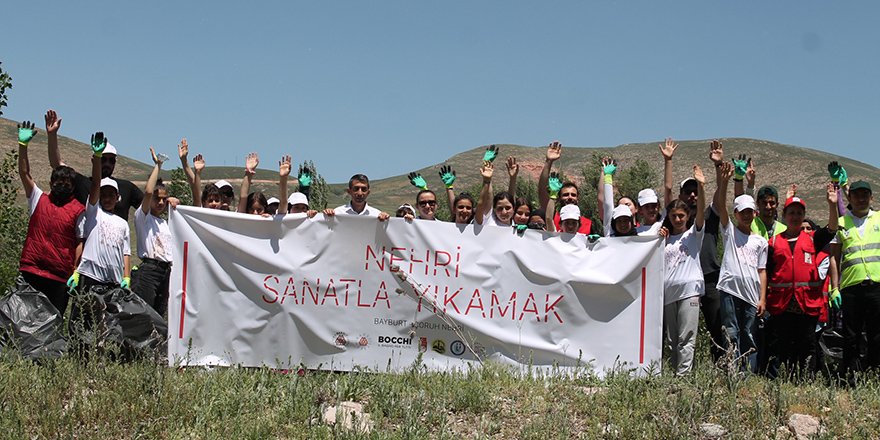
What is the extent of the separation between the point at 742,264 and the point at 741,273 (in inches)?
3.6

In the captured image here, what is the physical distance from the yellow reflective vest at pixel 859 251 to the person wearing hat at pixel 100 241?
663 centimetres

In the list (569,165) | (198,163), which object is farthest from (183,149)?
(569,165)

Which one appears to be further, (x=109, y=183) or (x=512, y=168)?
(x=512, y=168)

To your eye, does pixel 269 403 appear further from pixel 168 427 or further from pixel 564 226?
pixel 564 226

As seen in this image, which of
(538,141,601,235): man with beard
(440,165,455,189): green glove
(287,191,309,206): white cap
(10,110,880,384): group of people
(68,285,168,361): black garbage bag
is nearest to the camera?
(68,285,168,361): black garbage bag

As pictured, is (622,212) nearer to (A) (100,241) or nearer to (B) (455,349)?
(B) (455,349)

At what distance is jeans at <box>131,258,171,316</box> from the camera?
26.3 ft

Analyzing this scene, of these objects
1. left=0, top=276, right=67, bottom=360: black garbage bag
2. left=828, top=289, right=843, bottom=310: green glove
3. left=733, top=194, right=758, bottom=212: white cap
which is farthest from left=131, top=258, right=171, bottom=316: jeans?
left=828, top=289, right=843, bottom=310: green glove

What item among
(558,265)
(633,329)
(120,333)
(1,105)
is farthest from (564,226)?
(1,105)

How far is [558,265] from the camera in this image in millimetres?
8172

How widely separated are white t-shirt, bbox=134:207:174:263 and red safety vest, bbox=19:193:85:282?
697 millimetres

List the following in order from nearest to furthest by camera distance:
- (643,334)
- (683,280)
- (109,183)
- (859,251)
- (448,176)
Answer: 1. (109,183)
2. (683,280)
3. (859,251)
4. (643,334)
5. (448,176)

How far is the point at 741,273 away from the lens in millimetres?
7793

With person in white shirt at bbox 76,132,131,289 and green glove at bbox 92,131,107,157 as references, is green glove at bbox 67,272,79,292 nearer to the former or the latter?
person in white shirt at bbox 76,132,131,289
